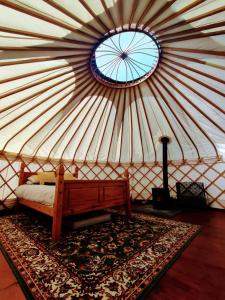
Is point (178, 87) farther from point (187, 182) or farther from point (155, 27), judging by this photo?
point (187, 182)

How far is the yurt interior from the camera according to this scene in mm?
1233

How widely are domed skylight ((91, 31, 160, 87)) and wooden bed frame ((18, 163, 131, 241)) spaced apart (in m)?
2.01

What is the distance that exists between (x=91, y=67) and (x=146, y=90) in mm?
1207

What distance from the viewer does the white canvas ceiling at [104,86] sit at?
1.82 m

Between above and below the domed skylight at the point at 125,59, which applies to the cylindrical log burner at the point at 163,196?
below

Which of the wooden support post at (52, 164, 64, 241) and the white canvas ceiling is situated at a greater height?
the white canvas ceiling

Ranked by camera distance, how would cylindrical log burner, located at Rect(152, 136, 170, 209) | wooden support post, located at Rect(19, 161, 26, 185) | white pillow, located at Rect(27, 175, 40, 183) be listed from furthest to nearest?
cylindrical log burner, located at Rect(152, 136, 170, 209) < wooden support post, located at Rect(19, 161, 26, 185) < white pillow, located at Rect(27, 175, 40, 183)

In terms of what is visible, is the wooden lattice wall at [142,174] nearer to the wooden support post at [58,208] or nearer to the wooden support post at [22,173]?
the wooden support post at [22,173]

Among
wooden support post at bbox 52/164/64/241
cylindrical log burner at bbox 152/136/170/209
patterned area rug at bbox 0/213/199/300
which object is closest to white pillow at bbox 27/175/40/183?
patterned area rug at bbox 0/213/199/300

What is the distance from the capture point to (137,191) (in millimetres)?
5152

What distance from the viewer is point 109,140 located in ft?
14.7

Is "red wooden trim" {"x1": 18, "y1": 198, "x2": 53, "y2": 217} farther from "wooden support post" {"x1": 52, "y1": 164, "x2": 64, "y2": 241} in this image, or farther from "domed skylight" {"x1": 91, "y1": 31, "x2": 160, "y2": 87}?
"domed skylight" {"x1": 91, "y1": 31, "x2": 160, "y2": 87}

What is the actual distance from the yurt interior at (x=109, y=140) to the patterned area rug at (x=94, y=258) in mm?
11

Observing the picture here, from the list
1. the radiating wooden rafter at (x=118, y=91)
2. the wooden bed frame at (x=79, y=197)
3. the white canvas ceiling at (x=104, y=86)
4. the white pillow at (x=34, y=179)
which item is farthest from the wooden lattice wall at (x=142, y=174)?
the wooden bed frame at (x=79, y=197)
